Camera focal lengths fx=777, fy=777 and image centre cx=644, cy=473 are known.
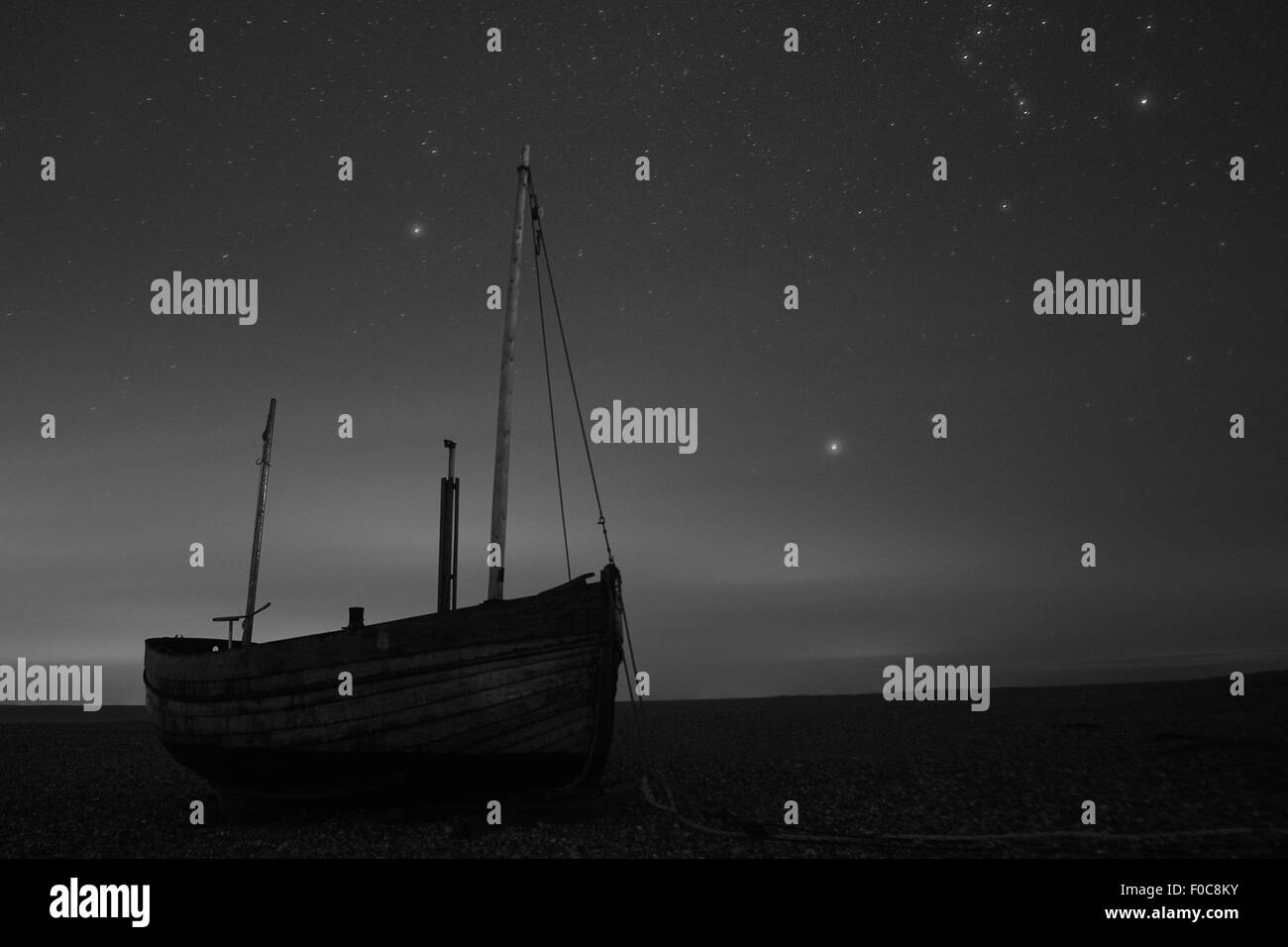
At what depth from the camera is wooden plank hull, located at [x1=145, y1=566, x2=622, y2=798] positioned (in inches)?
511

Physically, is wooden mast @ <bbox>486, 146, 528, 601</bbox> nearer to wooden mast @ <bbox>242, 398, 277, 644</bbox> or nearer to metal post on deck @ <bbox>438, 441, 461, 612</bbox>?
metal post on deck @ <bbox>438, 441, 461, 612</bbox>

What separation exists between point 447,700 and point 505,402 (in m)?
6.12

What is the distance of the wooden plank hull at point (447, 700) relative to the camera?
12984mm

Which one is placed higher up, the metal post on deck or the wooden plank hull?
the metal post on deck

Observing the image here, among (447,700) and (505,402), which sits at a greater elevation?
(505,402)

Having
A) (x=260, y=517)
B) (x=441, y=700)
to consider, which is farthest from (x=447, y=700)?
(x=260, y=517)

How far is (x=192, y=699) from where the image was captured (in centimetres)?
1555

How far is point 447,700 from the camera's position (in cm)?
1294

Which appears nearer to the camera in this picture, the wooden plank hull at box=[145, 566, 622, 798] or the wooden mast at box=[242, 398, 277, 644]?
the wooden plank hull at box=[145, 566, 622, 798]

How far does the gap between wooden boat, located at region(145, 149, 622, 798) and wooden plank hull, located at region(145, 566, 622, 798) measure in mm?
22

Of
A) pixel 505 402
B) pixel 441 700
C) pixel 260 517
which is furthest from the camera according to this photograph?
pixel 260 517

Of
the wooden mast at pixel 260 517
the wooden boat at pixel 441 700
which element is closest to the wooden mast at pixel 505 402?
the wooden boat at pixel 441 700

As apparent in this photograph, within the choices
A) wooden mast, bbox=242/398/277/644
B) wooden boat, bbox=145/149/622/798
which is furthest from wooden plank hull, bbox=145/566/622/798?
wooden mast, bbox=242/398/277/644

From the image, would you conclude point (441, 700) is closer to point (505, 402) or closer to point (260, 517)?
point (505, 402)
